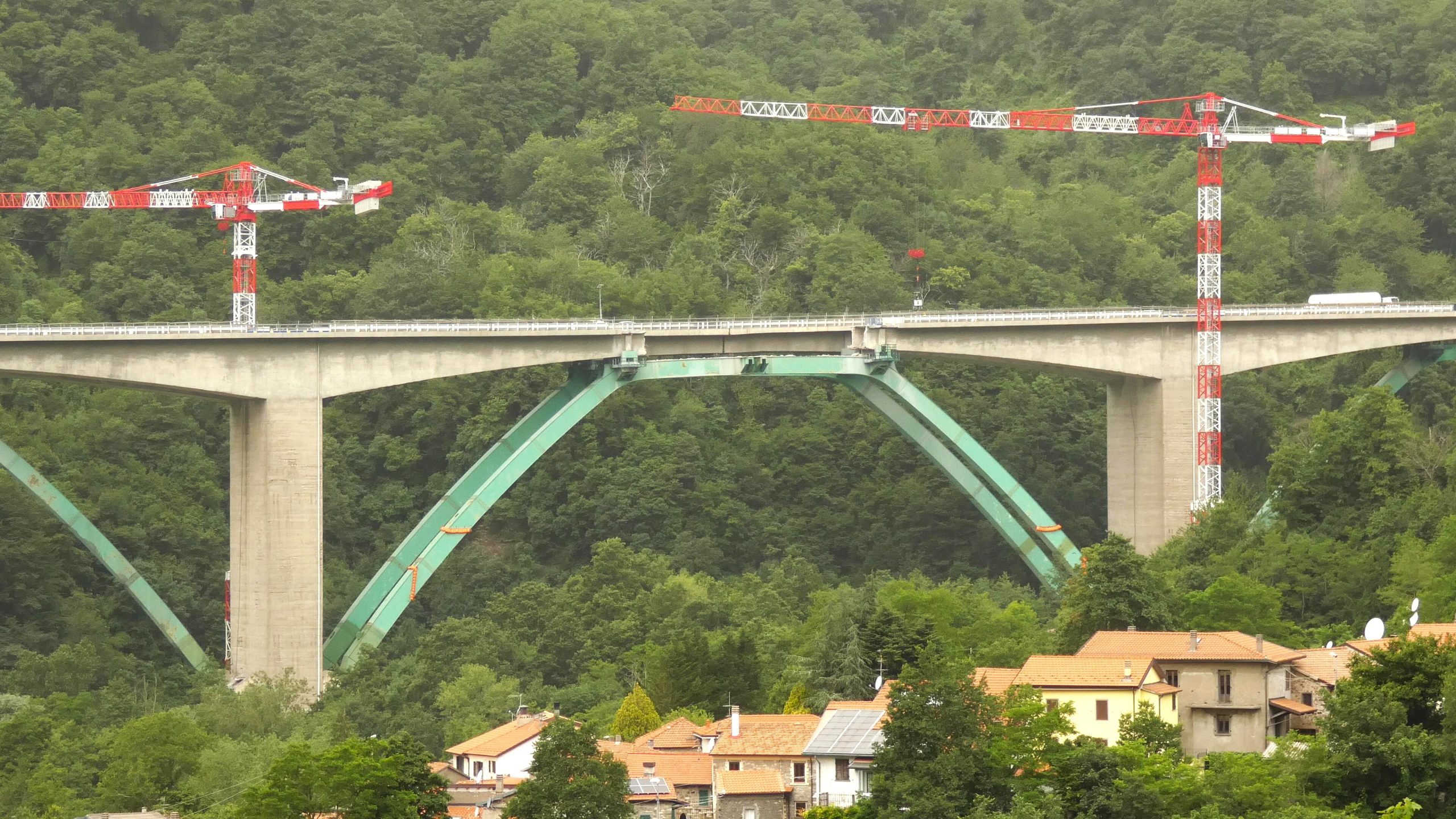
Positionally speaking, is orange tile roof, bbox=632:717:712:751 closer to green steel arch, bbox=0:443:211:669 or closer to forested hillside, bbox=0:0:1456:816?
forested hillside, bbox=0:0:1456:816

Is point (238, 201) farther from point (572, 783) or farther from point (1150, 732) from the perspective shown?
point (1150, 732)

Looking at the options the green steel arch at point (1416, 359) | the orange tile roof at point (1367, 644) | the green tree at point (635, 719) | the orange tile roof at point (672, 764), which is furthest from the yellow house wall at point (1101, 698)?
the green steel arch at point (1416, 359)

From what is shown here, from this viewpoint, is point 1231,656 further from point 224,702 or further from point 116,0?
point 116,0

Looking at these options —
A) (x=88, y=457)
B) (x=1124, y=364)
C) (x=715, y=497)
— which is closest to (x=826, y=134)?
(x=715, y=497)

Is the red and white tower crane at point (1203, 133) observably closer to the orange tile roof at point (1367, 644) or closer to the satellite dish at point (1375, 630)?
the satellite dish at point (1375, 630)

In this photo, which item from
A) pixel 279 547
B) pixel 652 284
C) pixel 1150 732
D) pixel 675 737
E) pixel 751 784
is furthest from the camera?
pixel 652 284

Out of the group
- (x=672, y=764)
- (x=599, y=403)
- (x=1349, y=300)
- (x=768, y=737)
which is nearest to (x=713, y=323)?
(x=599, y=403)

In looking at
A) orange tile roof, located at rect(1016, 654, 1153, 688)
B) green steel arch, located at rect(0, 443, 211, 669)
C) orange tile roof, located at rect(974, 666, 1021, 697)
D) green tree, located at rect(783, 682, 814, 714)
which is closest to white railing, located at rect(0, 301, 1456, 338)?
green steel arch, located at rect(0, 443, 211, 669)
